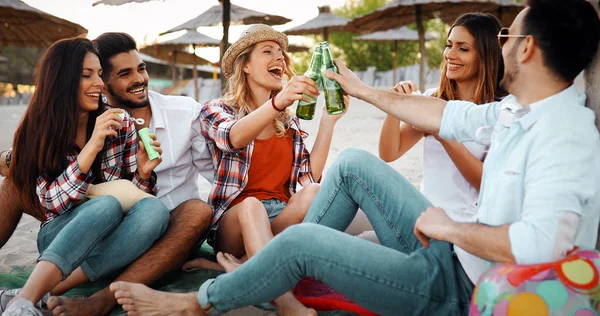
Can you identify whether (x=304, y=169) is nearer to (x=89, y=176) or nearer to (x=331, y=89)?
(x=331, y=89)

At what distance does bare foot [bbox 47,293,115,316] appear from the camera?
2508 mm

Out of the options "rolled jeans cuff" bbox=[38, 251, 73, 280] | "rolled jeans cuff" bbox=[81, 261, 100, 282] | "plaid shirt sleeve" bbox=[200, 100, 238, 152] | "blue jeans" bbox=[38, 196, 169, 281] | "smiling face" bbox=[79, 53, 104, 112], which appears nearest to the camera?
"rolled jeans cuff" bbox=[38, 251, 73, 280]

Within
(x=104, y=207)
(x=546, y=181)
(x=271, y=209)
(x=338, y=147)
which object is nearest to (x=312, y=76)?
(x=271, y=209)

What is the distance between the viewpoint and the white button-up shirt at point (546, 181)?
1556 mm

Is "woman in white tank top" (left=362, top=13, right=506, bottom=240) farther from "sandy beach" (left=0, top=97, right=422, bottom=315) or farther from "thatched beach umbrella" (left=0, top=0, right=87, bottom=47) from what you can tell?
"thatched beach umbrella" (left=0, top=0, right=87, bottom=47)

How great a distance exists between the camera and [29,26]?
381 inches

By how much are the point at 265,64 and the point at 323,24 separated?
47.8ft

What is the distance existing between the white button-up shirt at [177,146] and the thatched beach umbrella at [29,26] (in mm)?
6617

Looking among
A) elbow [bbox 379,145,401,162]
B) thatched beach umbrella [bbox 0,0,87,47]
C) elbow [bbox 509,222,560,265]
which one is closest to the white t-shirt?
elbow [bbox 379,145,401,162]

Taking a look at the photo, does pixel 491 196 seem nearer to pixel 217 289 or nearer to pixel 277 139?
pixel 217 289

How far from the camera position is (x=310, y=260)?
204 cm

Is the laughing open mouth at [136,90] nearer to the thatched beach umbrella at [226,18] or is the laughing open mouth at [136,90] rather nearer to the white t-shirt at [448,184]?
the white t-shirt at [448,184]

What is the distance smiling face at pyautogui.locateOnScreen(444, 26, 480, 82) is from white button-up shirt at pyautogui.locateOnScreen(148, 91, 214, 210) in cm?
165

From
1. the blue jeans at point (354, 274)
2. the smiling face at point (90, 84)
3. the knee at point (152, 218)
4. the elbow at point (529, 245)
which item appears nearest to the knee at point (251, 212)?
the knee at point (152, 218)
